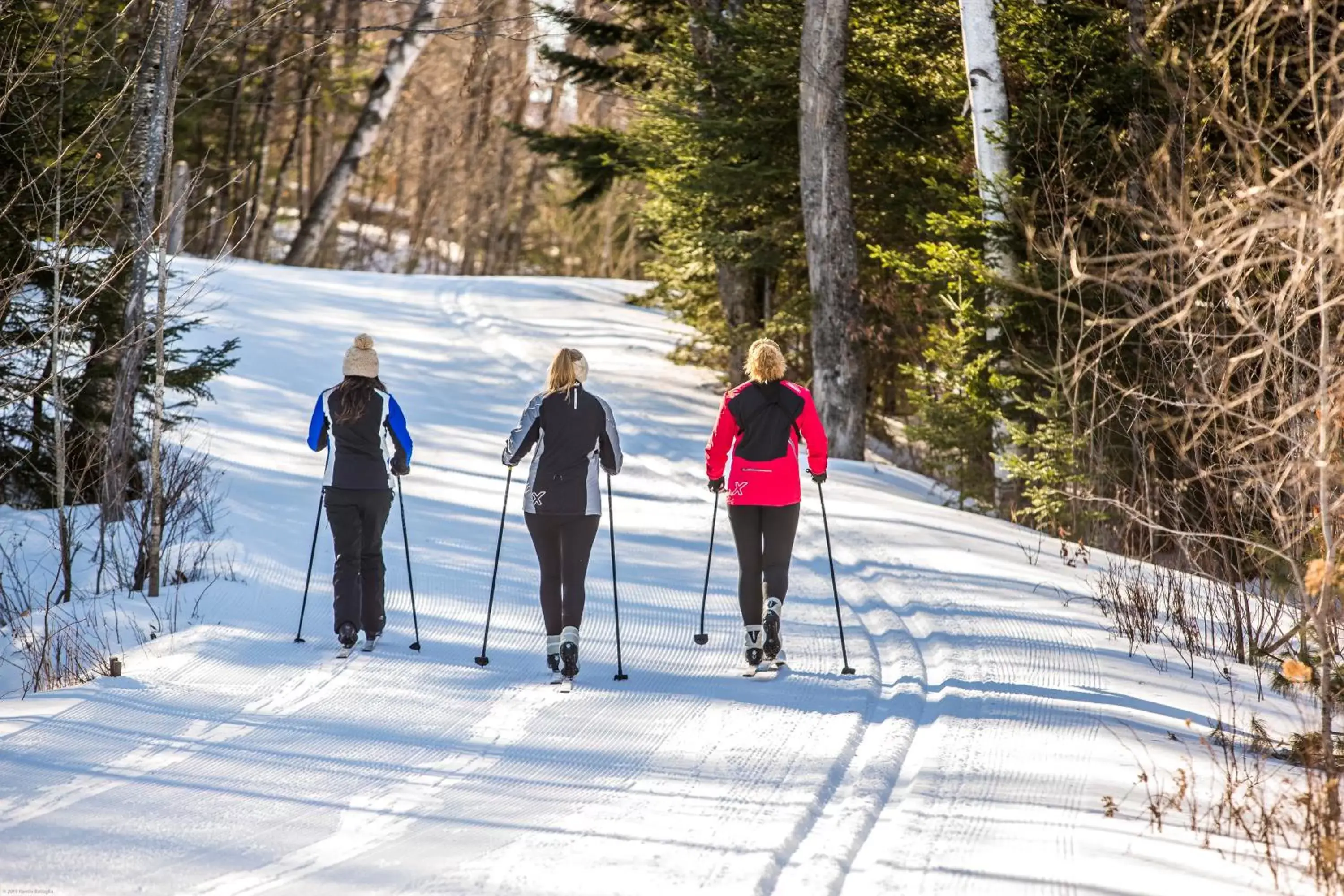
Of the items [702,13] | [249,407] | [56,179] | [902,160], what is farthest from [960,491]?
[56,179]

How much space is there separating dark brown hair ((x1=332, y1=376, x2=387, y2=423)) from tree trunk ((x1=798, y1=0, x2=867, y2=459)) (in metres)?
9.10

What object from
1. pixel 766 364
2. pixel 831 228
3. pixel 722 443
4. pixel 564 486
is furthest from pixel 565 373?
pixel 831 228

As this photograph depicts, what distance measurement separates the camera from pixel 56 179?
31.2ft

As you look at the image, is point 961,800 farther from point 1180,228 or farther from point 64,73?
point 64,73

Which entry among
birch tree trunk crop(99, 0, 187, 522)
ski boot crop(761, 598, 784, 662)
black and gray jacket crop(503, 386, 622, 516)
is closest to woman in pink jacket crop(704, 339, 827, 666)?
ski boot crop(761, 598, 784, 662)

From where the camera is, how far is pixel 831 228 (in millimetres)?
16422

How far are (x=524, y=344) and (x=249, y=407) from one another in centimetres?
615

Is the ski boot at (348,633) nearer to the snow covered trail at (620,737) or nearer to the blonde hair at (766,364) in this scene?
the snow covered trail at (620,737)

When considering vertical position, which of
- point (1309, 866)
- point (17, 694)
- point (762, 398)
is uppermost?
point (762, 398)

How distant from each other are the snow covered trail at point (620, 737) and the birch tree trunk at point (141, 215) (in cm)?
117

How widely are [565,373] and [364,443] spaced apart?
1483 millimetres

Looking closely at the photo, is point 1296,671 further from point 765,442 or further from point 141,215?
point 141,215

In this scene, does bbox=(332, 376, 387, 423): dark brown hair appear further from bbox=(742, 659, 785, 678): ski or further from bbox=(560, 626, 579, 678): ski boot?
bbox=(742, 659, 785, 678): ski

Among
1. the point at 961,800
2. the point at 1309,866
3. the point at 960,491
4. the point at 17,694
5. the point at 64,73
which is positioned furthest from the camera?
the point at 960,491
